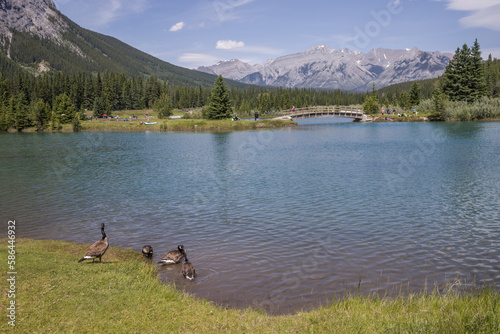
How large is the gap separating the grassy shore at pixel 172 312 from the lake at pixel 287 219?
5.46 ft

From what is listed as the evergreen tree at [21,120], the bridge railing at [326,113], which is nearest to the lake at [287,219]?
the evergreen tree at [21,120]

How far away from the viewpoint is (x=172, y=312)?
381 inches

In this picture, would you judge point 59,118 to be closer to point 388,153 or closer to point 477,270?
point 388,153

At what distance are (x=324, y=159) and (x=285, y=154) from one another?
8.27 m

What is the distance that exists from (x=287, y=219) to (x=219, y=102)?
344ft

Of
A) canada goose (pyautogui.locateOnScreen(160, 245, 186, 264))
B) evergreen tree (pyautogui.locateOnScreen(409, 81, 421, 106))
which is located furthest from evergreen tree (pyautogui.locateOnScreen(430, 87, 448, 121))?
canada goose (pyautogui.locateOnScreen(160, 245, 186, 264))

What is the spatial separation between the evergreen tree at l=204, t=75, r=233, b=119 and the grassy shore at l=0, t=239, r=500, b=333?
112 metres

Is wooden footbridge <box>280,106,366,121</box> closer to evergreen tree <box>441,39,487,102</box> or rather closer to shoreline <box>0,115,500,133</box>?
shoreline <box>0,115,500,133</box>

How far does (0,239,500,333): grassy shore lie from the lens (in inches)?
331

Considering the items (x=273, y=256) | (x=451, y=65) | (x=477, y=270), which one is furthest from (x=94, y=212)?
(x=451, y=65)

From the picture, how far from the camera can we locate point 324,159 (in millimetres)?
48281

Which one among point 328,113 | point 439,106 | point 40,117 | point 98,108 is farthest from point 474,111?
point 40,117

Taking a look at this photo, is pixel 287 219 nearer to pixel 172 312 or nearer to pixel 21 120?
pixel 172 312

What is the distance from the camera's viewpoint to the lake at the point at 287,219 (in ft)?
43.5
